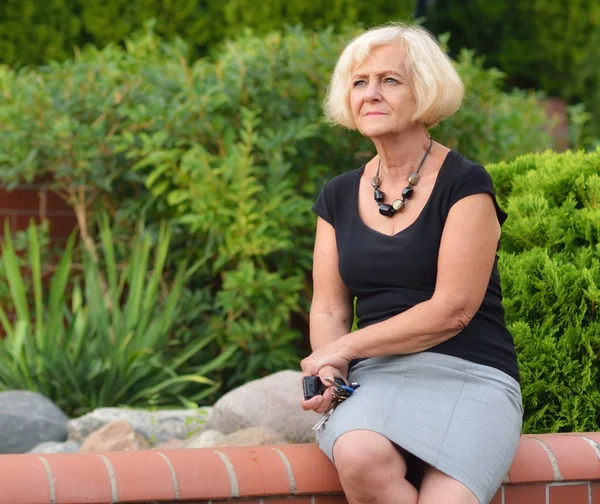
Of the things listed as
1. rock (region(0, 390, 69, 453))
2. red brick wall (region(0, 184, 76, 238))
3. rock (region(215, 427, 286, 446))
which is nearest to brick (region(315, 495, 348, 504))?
rock (region(215, 427, 286, 446))

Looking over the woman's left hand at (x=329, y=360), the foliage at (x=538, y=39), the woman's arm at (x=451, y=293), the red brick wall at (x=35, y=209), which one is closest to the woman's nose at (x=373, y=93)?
the woman's arm at (x=451, y=293)

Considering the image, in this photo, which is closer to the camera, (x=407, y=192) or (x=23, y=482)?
(x=23, y=482)

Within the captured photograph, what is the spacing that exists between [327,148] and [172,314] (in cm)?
124

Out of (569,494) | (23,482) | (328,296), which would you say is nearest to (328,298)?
(328,296)

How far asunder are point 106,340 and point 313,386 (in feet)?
8.99

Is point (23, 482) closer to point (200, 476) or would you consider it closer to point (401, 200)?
point (200, 476)

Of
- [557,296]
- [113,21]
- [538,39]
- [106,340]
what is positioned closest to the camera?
[557,296]

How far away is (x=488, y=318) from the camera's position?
291 centimetres

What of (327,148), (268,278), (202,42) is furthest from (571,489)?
(202,42)

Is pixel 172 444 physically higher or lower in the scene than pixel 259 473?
lower

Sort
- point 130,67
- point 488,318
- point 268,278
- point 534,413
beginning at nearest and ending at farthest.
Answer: point 488,318
point 534,413
point 268,278
point 130,67

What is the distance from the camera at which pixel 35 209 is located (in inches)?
252

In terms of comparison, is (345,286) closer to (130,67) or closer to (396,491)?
(396,491)

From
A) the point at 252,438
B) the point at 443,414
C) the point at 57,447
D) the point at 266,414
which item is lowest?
the point at 57,447
